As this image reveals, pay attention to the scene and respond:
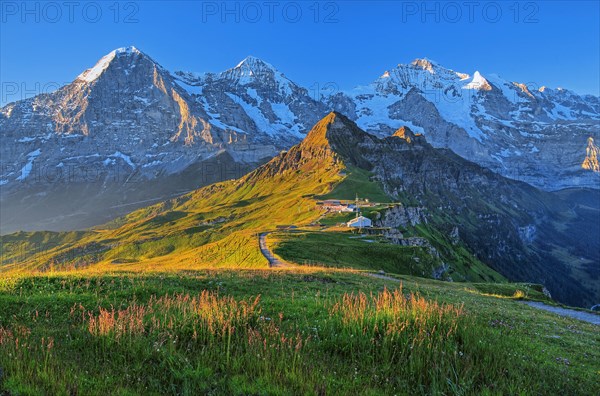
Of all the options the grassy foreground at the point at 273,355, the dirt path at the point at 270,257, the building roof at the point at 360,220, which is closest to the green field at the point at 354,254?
the dirt path at the point at 270,257

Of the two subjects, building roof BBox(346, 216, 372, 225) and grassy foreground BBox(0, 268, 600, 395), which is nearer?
grassy foreground BBox(0, 268, 600, 395)

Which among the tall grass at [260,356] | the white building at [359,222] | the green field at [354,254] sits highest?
the white building at [359,222]

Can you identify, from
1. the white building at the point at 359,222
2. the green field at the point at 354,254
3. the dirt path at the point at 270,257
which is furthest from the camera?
the white building at the point at 359,222

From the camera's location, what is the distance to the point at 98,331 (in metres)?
11.1

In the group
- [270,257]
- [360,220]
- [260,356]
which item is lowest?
[270,257]

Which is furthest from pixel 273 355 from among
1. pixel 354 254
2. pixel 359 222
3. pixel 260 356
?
pixel 359 222

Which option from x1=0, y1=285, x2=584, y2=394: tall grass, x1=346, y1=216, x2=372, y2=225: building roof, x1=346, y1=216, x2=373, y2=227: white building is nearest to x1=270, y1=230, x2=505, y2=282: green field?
x1=346, y1=216, x2=373, y2=227: white building

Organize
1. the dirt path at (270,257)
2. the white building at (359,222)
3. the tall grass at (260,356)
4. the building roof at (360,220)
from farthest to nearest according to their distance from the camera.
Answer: the building roof at (360,220), the white building at (359,222), the dirt path at (270,257), the tall grass at (260,356)

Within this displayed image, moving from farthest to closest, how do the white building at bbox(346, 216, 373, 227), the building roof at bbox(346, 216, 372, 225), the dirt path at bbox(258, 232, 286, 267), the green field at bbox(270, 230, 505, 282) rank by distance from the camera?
the building roof at bbox(346, 216, 372, 225) < the white building at bbox(346, 216, 373, 227) < the green field at bbox(270, 230, 505, 282) < the dirt path at bbox(258, 232, 286, 267)

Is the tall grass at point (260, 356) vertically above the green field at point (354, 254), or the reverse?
the tall grass at point (260, 356)

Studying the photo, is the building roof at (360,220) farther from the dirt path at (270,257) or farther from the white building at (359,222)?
the dirt path at (270,257)

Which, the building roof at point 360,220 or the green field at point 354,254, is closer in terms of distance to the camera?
the green field at point 354,254

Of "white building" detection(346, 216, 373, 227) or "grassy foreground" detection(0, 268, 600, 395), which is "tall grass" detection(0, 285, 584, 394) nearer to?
"grassy foreground" detection(0, 268, 600, 395)

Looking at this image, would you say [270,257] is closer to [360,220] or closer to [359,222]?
[359,222]
